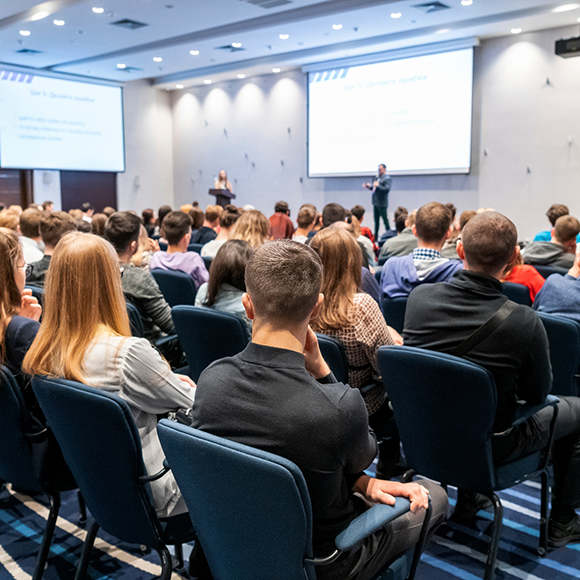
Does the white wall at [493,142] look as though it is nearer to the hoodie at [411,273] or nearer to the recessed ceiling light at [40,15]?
the recessed ceiling light at [40,15]

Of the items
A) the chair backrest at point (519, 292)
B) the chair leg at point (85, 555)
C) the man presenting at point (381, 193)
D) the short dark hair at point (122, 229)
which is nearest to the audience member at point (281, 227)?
the short dark hair at point (122, 229)

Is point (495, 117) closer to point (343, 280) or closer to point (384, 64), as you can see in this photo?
point (384, 64)

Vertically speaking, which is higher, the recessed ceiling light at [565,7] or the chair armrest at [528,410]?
the recessed ceiling light at [565,7]

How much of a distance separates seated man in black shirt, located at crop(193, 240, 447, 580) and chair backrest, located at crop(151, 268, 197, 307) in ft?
8.21

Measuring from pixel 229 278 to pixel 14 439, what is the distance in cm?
131

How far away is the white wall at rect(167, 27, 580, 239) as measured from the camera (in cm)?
1004

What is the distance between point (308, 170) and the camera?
43.5ft

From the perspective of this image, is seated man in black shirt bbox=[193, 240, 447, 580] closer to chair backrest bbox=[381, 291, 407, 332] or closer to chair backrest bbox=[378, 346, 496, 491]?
chair backrest bbox=[378, 346, 496, 491]

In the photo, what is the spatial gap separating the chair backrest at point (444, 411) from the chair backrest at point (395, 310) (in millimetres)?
1264

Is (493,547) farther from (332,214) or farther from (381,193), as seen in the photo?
(381,193)

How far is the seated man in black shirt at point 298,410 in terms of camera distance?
1238 millimetres

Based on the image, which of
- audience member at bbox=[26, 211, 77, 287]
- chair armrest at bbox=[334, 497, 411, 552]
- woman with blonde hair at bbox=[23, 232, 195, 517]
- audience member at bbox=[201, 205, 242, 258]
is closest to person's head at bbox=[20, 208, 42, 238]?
audience member at bbox=[26, 211, 77, 287]

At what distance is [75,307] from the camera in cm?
176

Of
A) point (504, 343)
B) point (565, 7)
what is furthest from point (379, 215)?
point (504, 343)
